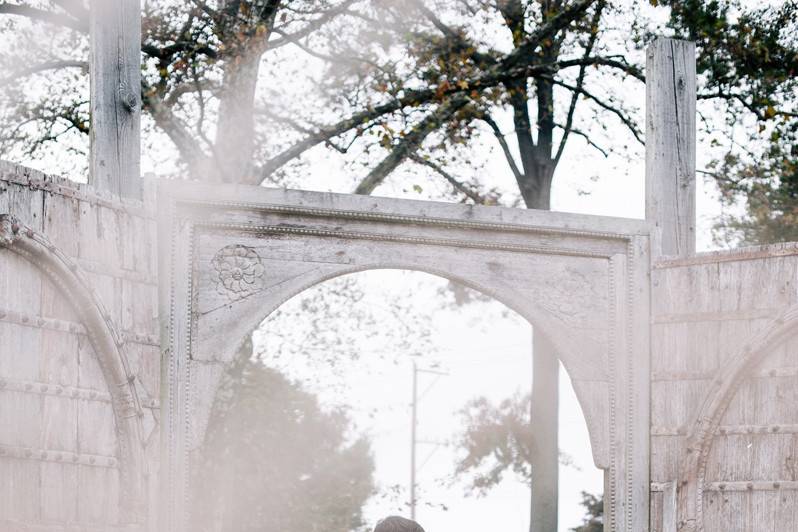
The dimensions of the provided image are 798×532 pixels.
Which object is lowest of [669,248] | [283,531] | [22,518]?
[283,531]

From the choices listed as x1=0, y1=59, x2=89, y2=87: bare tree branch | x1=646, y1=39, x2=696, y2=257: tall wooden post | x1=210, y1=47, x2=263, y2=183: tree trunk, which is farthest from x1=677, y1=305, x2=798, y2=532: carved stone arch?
x1=0, y1=59, x2=89, y2=87: bare tree branch

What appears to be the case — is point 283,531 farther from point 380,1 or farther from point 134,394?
point 134,394

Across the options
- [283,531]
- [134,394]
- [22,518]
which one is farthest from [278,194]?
[283,531]

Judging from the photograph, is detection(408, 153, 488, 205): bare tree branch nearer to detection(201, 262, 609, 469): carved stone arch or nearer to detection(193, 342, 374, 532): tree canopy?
detection(193, 342, 374, 532): tree canopy

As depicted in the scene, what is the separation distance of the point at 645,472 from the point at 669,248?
1.26 m

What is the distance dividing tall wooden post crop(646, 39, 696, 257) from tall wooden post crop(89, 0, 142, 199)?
2.89m

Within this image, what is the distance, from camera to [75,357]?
20.0 feet

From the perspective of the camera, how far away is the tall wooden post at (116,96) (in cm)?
652

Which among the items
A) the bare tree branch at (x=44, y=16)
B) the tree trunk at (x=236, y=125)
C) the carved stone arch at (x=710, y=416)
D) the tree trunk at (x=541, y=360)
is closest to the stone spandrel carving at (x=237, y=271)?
the carved stone arch at (x=710, y=416)

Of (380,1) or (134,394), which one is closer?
(134,394)

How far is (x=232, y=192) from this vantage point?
22.5ft

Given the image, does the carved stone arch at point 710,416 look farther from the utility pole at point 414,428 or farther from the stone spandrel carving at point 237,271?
the utility pole at point 414,428

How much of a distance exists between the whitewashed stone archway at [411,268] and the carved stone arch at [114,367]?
283 millimetres

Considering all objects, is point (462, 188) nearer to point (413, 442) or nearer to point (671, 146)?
point (671, 146)
